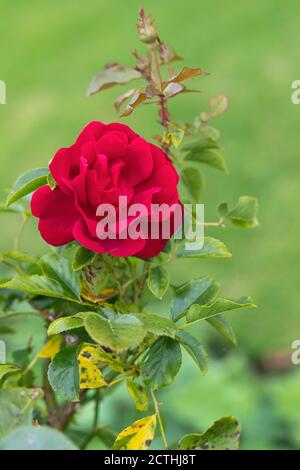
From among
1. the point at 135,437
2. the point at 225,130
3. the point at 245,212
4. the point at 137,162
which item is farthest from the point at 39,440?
the point at 225,130

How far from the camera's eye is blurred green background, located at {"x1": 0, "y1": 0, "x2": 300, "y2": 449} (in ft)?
7.49

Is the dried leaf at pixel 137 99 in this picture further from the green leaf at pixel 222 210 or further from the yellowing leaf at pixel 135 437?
the yellowing leaf at pixel 135 437

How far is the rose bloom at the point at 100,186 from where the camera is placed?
0.84 metres

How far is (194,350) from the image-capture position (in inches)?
33.3

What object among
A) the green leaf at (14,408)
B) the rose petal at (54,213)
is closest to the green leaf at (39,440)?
the green leaf at (14,408)

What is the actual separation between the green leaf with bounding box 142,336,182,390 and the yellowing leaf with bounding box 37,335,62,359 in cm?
17

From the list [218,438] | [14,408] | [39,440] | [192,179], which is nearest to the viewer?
[39,440]

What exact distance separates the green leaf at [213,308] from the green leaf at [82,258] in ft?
0.38

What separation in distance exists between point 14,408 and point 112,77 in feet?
1.38

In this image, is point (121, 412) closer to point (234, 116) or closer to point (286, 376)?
point (286, 376)

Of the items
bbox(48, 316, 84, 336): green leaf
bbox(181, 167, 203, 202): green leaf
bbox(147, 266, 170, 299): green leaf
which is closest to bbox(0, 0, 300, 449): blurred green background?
bbox(181, 167, 203, 202): green leaf

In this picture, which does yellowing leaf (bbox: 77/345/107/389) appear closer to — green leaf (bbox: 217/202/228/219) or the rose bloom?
the rose bloom

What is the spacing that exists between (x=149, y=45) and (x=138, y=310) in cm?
29

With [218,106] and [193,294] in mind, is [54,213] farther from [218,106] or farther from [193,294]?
[218,106]
